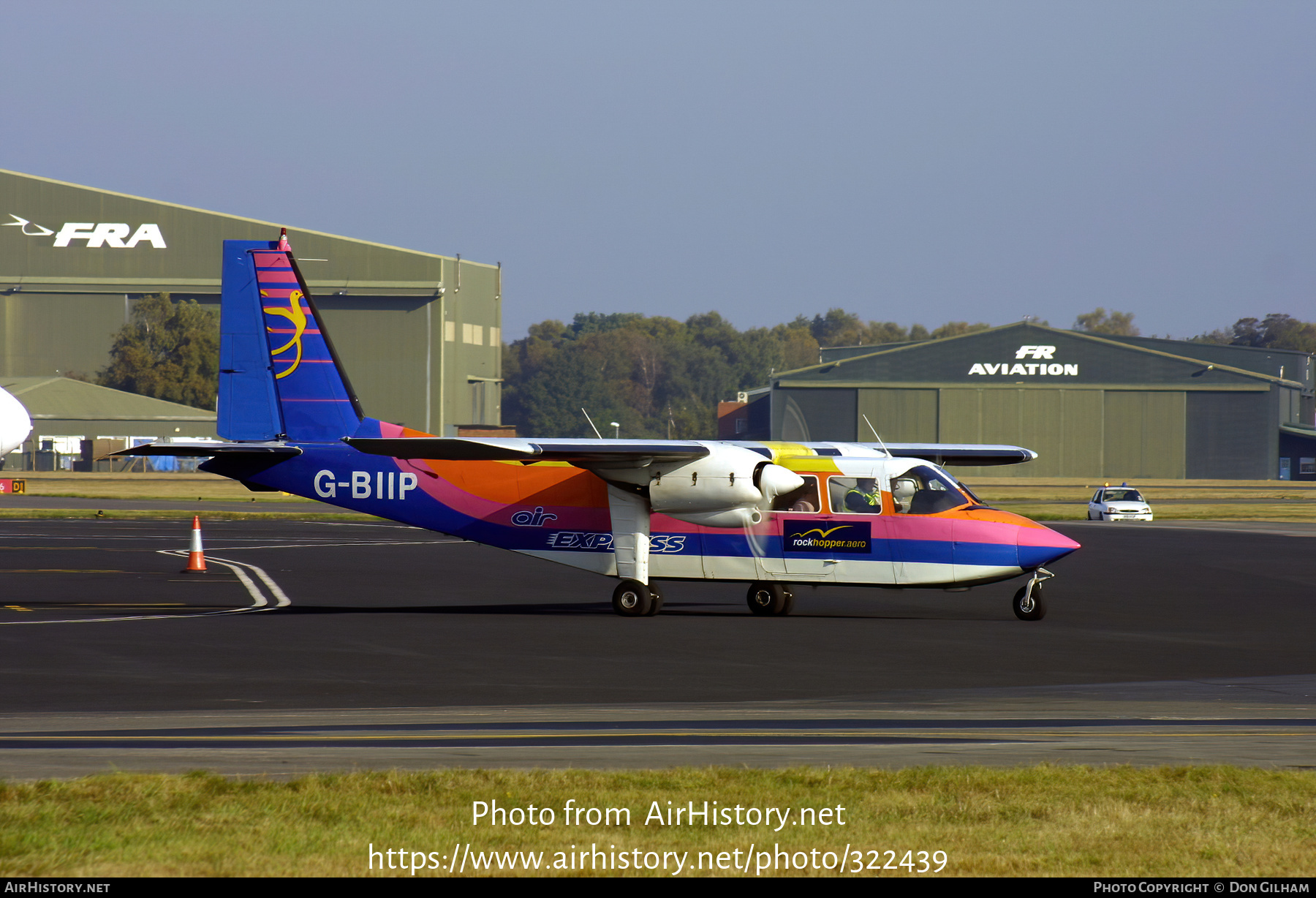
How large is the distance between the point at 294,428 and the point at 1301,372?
10039cm

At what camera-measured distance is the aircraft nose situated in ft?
67.5

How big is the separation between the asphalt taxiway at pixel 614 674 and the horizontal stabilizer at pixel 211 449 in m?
2.31

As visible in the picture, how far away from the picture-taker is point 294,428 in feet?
76.1

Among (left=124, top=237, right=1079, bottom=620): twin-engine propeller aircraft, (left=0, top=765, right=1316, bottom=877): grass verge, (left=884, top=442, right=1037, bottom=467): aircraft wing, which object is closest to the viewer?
(left=0, top=765, right=1316, bottom=877): grass verge

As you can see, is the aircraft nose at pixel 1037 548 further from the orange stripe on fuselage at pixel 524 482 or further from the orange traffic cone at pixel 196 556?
the orange traffic cone at pixel 196 556

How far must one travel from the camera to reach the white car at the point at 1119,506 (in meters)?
54.3

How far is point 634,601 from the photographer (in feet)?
69.9

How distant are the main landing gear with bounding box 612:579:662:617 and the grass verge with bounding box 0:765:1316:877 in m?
11.9

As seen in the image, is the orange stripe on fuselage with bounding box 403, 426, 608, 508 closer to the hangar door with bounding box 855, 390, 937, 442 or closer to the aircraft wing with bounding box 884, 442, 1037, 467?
the aircraft wing with bounding box 884, 442, 1037, 467

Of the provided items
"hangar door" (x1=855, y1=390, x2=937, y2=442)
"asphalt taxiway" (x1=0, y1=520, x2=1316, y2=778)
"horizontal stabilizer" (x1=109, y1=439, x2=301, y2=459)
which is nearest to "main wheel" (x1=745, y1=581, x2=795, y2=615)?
"asphalt taxiway" (x1=0, y1=520, x2=1316, y2=778)

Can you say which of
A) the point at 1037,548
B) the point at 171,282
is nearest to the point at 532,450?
the point at 1037,548

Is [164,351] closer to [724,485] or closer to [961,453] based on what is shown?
[961,453]
